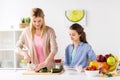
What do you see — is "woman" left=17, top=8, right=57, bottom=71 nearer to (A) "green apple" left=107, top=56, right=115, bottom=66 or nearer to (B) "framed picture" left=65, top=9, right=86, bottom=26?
(A) "green apple" left=107, top=56, right=115, bottom=66

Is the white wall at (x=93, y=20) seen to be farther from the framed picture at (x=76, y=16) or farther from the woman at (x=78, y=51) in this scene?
the woman at (x=78, y=51)

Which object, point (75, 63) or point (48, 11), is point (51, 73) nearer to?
point (75, 63)

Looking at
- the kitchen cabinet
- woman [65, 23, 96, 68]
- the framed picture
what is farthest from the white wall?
woman [65, 23, 96, 68]

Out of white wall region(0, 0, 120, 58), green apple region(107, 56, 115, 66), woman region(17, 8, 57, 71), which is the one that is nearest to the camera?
green apple region(107, 56, 115, 66)

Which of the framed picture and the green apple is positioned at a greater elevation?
the framed picture

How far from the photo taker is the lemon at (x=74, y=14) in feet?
13.7

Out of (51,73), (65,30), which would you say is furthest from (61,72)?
(65,30)

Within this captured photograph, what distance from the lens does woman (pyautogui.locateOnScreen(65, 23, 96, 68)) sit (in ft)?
8.63

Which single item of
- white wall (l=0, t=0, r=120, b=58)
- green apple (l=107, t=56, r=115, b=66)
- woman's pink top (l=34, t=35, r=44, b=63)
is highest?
white wall (l=0, t=0, r=120, b=58)

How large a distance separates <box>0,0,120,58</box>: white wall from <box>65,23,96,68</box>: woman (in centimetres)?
143

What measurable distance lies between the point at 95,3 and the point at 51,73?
2148 millimetres

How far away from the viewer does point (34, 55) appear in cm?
272

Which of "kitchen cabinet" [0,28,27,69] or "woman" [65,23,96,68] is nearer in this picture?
"woman" [65,23,96,68]

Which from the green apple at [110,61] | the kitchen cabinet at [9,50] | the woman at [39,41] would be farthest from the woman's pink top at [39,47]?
the kitchen cabinet at [9,50]
